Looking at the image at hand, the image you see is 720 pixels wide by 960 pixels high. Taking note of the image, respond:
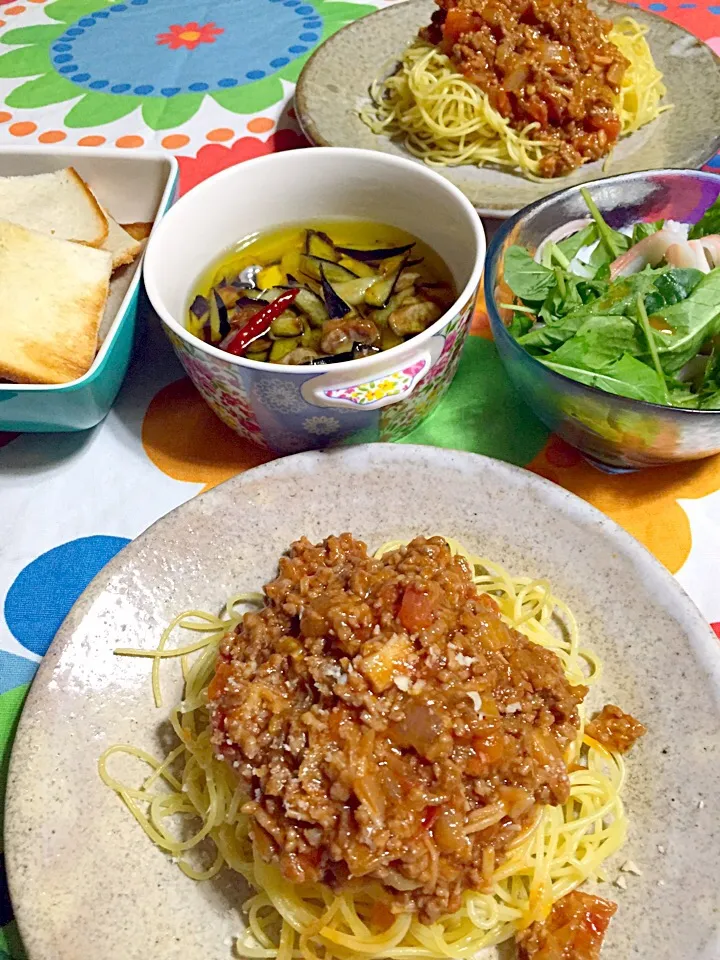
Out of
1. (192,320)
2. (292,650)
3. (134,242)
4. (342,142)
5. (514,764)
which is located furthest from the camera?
(342,142)

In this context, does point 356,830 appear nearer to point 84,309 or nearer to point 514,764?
point 514,764

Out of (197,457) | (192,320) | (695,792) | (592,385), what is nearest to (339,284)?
(192,320)

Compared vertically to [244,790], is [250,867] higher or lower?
lower

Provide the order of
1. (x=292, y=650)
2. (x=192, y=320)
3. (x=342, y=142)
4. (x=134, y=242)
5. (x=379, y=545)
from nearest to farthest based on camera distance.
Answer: (x=292, y=650) < (x=379, y=545) < (x=192, y=320) < (x=134, y=242) < (x=342, y=142)

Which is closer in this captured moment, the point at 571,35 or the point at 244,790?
the point at 244,790

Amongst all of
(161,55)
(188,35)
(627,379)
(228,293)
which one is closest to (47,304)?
(228,293)

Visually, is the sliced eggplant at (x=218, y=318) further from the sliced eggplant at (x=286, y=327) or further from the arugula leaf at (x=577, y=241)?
the arugula leaf at (x=577, y=241)

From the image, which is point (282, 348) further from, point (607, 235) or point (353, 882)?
point (353, 882)
